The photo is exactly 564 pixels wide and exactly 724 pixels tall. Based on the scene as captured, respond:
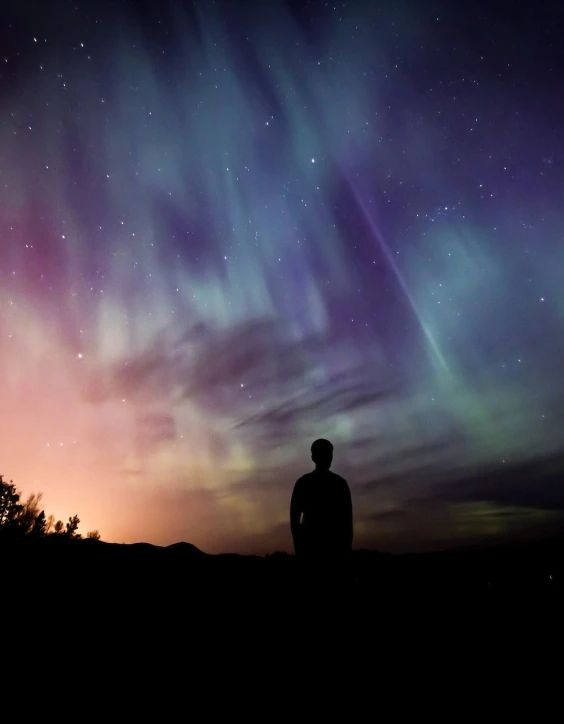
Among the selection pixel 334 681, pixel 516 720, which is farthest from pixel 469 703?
pixel 334 681

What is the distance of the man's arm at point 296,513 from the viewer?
436 centimetres

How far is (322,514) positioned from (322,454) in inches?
23.7

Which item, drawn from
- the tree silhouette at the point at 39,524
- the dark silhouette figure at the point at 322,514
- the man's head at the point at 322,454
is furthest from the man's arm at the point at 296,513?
the tree silhouette at the point at 39,524

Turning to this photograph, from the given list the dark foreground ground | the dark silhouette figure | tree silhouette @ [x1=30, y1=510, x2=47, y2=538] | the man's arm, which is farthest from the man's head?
tree silhouette @ [x1=30, y1=510, x2=47, y2=538]

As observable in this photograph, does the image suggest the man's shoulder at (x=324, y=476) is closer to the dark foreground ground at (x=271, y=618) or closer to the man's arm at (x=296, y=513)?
the man's arm at (x=296, y=513)

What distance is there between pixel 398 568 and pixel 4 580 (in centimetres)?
783

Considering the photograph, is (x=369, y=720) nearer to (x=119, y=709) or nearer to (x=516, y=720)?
(x=516, y=720)

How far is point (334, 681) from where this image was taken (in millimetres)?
3873

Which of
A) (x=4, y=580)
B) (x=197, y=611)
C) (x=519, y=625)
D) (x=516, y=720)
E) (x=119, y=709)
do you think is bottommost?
(x=516, y=720)

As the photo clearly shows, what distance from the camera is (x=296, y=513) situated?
4.39 meters

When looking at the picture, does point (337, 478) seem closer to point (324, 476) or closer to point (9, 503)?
Result: point (324, 476)

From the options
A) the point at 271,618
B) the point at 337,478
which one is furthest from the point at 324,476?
the point at 271,618

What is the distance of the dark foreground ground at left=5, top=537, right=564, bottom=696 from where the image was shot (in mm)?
4121

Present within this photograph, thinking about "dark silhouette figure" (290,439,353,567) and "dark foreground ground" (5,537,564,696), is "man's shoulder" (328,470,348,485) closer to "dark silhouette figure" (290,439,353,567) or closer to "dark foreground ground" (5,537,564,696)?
"dark silhouette figure" (290,439,353,567)
